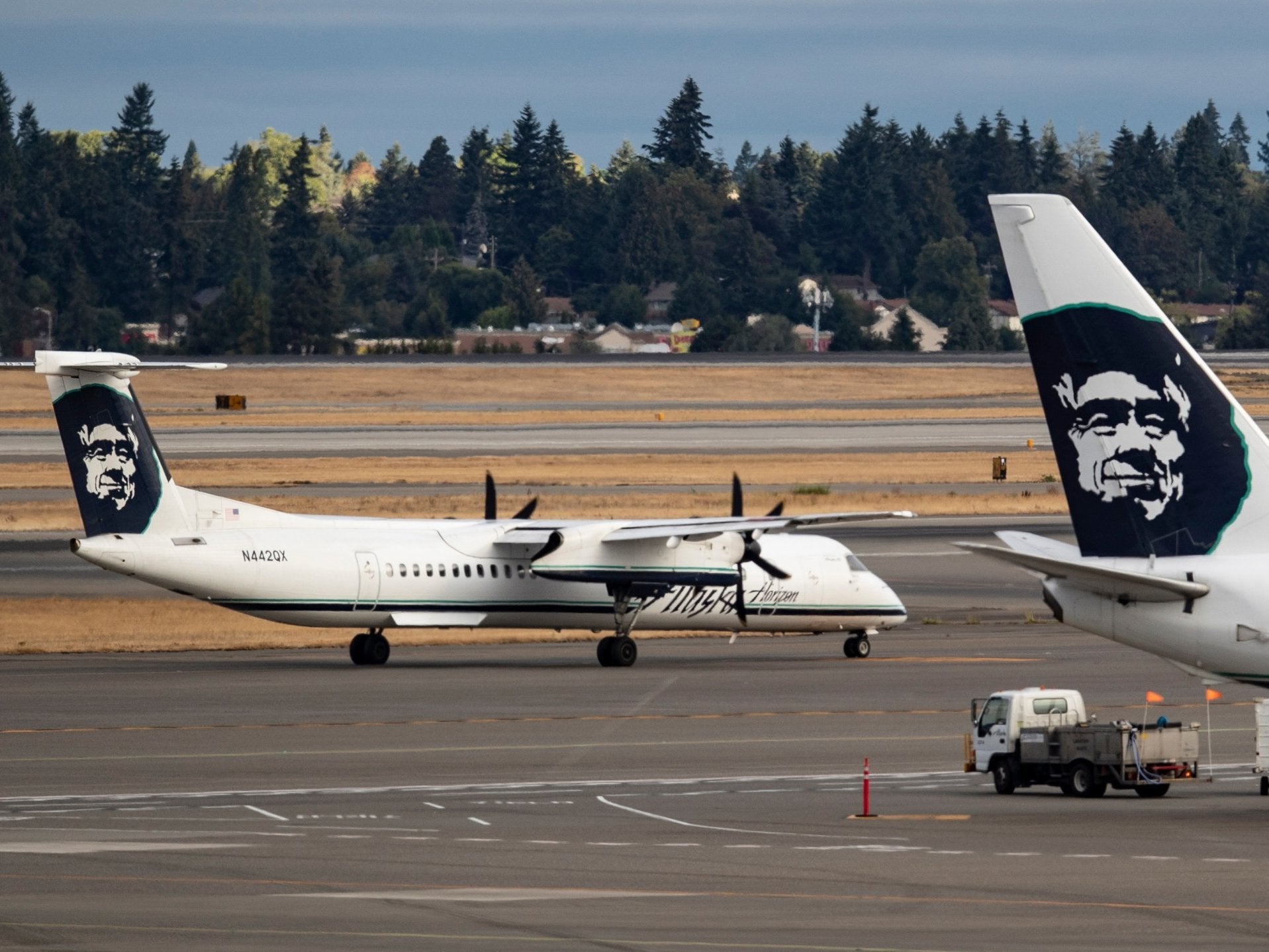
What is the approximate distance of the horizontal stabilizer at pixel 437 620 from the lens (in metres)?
44.6

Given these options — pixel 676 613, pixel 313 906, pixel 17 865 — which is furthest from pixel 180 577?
pixel 313 906

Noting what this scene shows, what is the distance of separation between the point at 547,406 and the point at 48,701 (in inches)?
4247

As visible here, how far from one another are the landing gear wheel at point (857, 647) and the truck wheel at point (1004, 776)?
19.2m

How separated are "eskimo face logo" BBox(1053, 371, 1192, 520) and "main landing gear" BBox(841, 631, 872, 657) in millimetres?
25307

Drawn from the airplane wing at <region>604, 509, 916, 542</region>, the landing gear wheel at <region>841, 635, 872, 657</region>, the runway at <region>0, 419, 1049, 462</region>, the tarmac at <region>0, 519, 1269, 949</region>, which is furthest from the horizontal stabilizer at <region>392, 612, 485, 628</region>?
the runway at <region>0, 419, 1049, 462</region>

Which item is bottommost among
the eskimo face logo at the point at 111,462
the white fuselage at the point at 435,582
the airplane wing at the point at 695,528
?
the white fuselage at the point at 435,582

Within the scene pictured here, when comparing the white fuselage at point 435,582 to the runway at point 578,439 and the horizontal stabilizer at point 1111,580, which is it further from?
the runway at point 578,439

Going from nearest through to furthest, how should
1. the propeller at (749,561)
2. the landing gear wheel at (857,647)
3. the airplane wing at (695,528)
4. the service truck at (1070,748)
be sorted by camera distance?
the service truck at (1070,748) → the airplane wing at (695,528) → the propeller at (749,561) → the landing gear wheel at (857,647)

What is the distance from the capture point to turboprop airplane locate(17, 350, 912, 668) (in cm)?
4244

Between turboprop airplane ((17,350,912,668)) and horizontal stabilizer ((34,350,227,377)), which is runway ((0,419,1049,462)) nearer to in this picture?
turboprop airplane ((17,350,912,668))

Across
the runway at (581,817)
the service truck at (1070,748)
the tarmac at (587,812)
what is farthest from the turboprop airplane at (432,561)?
the service truck at (1070,748)

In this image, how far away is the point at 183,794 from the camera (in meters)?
28.1

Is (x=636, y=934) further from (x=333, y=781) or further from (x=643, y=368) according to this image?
(x=643, y=368)

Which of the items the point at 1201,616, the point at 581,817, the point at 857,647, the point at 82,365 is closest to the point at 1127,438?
the point at 1201,616
